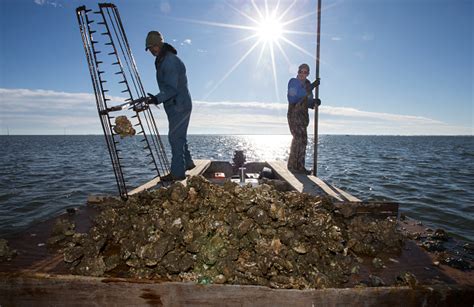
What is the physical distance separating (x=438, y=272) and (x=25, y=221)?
34.4ft

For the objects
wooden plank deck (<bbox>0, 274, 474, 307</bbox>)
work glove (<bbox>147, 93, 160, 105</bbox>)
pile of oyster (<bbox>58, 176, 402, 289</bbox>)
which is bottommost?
wooden plank deck (<bbox>0, 274, 474, 307</bbox>)

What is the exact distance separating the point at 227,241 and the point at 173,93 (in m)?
4.05

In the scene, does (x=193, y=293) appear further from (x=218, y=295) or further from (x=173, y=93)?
(x=173, y=93)

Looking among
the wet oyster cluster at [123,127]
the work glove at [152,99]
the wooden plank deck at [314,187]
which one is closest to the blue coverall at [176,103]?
the work glove at [152,99]

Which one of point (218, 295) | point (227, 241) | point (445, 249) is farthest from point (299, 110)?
point (218, 295)

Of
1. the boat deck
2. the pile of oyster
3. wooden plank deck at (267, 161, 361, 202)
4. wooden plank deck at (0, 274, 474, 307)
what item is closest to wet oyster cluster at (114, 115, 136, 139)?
the pile of oyster

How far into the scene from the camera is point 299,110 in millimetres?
7918

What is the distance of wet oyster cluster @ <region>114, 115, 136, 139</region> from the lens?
4.80 meters

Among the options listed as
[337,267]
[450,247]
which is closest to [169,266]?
[337,267]

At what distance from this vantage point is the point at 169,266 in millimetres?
2701

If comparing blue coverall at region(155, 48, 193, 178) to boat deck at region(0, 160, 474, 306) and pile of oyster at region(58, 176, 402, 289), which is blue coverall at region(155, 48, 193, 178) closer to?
pile of oyster at region(58, 176, 402, 289)

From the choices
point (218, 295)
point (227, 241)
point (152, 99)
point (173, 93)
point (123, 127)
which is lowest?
point (218, 295)

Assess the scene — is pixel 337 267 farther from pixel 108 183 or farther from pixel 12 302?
pixel 108 183

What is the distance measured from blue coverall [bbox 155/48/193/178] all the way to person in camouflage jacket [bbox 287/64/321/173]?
3106mm
